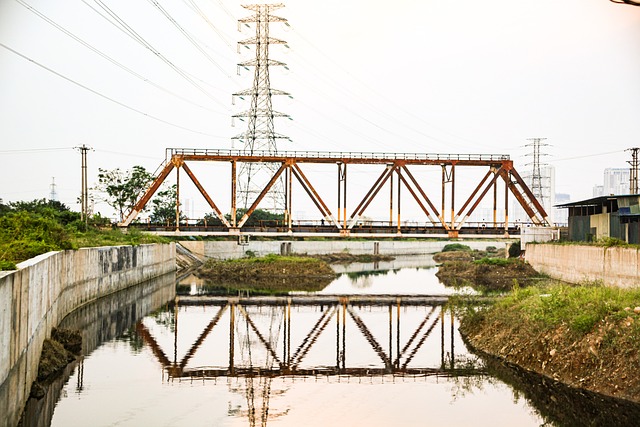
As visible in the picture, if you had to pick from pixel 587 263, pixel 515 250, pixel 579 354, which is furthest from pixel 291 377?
pixel 515 250

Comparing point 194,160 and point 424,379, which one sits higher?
point 194,160

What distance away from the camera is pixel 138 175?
92500 millimetres

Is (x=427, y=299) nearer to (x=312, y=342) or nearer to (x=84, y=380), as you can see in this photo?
(x=312, y=342)

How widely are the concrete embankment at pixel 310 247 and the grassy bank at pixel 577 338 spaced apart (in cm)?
5343

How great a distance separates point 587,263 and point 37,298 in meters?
37.1

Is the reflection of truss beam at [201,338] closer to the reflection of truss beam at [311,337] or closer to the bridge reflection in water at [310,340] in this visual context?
the bridge reflection in water at [310,340]

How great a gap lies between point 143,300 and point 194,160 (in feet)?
71.2

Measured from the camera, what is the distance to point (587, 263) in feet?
165

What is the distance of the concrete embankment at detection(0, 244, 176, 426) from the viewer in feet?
58.5

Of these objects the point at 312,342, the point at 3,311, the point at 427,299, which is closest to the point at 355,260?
the point at 427,299

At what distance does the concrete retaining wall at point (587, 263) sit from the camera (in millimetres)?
42406

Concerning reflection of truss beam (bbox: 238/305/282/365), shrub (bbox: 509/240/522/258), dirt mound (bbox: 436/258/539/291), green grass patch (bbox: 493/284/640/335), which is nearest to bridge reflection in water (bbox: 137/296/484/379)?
reflection of truss beam (bbox: 238/305/282/365)

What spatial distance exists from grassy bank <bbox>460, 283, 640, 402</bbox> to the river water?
63 centimetres

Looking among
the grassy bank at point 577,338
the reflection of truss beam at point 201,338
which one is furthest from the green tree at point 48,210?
the grassy bank at point 577,338
